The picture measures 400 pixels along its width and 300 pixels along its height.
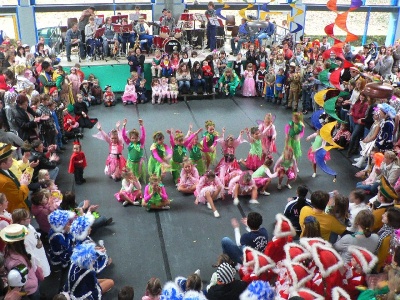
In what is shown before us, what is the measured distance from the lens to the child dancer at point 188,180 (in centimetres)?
682

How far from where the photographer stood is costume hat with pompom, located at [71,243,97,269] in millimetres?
3918

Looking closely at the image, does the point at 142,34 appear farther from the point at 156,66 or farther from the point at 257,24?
the point at 257,24

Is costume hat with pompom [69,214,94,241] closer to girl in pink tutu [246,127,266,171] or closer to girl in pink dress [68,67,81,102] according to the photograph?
girl in pink tutu [246,127,266,171]

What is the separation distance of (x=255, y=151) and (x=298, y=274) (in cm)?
378

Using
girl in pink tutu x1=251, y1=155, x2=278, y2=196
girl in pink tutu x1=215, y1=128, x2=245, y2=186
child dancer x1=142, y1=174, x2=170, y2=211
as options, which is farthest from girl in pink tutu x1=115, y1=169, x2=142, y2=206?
girl in pink tutu x1=251, y1=155, x2=278, y2=196

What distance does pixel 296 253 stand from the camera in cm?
386

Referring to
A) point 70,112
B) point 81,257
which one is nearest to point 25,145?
point 81,257

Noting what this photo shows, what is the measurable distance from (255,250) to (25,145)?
360cm

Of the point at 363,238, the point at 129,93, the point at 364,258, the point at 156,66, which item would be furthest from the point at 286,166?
the point at 156,66

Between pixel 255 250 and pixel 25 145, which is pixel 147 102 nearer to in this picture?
pixel 25 145

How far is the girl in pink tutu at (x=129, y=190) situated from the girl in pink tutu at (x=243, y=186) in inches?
54.5

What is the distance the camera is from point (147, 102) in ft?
37.3

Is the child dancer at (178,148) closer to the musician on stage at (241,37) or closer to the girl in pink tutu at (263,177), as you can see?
the girl in pink tutu at (263,177)

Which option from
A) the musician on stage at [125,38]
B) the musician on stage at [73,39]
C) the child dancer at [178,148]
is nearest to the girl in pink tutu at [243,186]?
the child dancer at [178,148]
